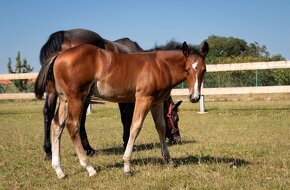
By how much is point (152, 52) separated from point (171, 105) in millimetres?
2789

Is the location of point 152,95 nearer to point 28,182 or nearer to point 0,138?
point 28,182

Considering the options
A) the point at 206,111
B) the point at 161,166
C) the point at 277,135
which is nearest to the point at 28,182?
the point at 161,166

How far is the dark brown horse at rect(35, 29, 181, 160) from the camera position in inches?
285

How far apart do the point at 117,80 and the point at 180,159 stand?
1.91m

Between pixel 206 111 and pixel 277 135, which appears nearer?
pixel 277 135

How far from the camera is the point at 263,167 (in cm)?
579

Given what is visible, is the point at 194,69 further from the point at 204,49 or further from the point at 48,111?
the point at 48,111

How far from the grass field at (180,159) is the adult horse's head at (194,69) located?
1.10m

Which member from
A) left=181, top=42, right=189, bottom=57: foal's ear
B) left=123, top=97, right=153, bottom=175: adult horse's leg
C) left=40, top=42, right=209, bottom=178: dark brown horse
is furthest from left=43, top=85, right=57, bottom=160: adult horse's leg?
left=181, top=42, right=189, bottom=57: foal's ear

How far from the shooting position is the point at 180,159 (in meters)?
6.84

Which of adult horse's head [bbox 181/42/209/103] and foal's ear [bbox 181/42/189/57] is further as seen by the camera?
foal's ear [bbox 181/42/189/57]

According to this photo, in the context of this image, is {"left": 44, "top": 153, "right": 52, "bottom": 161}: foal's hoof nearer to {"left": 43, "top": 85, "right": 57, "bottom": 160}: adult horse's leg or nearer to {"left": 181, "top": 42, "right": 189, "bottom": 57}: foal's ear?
{"left": 43, "top": 85, "right": 57, "bottom": 160}: adult horse's leg

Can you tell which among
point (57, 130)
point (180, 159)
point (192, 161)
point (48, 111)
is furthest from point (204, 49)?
point (48, 111)

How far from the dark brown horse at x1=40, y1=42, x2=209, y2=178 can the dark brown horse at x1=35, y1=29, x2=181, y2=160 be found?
0.44 metres
